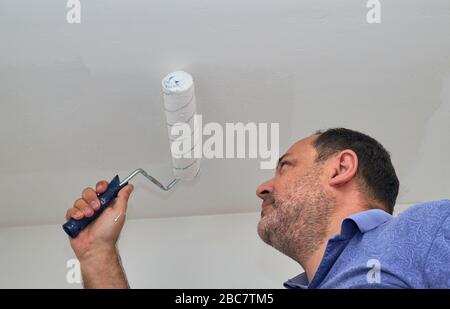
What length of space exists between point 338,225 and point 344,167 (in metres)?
0.15

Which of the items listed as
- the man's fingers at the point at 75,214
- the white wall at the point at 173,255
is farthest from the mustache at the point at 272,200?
the white wall at the point at 173,255

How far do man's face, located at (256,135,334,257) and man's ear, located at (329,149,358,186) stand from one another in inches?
1.0

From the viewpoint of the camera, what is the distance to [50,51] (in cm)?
131

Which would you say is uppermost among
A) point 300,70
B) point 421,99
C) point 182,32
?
point 182,32

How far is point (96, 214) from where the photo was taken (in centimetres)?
121

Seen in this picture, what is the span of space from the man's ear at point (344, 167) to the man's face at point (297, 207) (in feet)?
0.09

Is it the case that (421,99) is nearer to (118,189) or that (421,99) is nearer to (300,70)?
(300,70)

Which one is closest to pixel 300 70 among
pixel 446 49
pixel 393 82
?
pixel 393 82

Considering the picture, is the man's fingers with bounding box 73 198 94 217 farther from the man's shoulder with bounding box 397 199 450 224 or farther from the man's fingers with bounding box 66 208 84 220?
the man's shoulder with bounding box 397 199 450 224

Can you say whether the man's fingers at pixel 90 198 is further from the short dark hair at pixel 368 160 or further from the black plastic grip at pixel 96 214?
the short dark hair at pixel 368 160

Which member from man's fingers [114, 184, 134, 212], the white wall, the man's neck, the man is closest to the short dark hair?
the man

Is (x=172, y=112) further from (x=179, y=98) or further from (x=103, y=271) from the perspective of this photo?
(x=103, y=271)

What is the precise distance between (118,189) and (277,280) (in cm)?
73

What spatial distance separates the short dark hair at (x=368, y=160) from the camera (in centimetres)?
118
